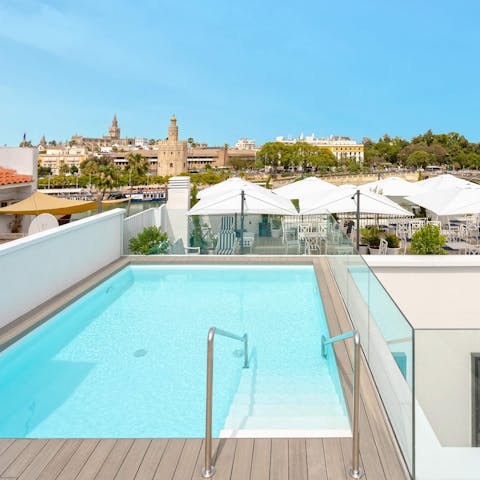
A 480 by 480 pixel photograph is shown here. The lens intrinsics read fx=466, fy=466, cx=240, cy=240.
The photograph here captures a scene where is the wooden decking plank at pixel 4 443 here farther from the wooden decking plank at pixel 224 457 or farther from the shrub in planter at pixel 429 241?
the shrub in planter at pixel 429 241

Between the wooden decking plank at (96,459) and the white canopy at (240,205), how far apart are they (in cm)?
720

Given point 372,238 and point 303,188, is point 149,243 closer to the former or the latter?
point 372,238

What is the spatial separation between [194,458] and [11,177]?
12663mm

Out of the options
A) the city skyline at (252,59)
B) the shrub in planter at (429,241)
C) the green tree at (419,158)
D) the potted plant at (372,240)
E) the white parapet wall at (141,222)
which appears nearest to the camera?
the shrub in planter at (429,241)

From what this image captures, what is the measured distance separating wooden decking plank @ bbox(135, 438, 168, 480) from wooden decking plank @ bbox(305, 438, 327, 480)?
96 centimetres

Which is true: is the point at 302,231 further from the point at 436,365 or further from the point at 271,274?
the point at 436,365

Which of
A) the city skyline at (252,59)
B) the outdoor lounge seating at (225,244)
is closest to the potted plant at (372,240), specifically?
the outdoor lounge seating at (225,244)

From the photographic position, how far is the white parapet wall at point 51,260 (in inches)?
226

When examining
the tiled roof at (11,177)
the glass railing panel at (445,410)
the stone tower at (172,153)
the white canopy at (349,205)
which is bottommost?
the glass railing panel at (445,410)

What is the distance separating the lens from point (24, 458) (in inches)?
120

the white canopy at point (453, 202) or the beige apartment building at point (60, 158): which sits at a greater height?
the beige apartment building at point (60, 158)

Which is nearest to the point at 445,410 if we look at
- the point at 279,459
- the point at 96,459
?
the point at 279,459

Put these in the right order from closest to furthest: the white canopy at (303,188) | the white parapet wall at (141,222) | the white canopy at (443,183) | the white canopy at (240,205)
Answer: the white parapet wall at (141,222), the white canopy at (240,205), the white canopy at (303,188), the white canopy at (443,183)

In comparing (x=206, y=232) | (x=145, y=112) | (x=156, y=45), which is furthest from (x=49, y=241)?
(x=145, y=112)
